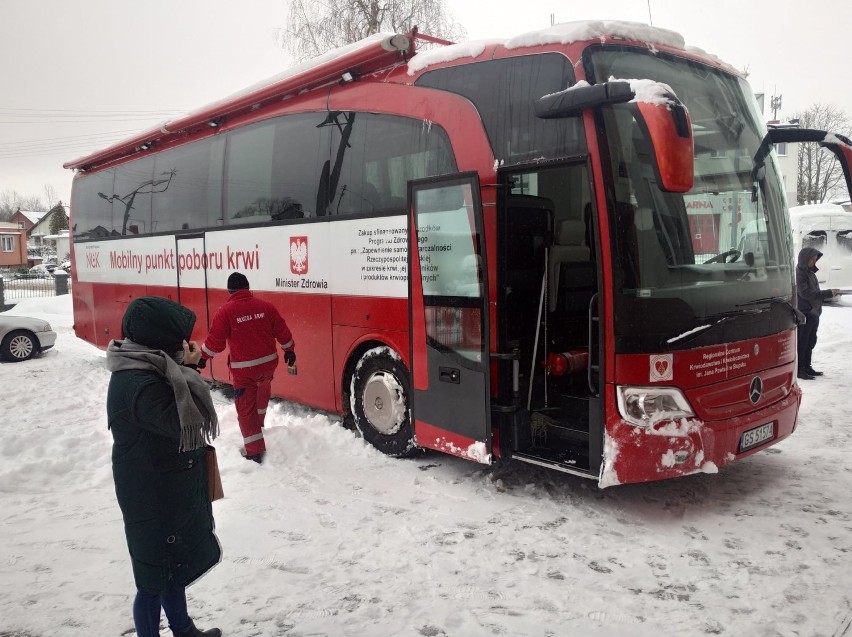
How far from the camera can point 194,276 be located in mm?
9047

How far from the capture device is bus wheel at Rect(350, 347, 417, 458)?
6.09 metres

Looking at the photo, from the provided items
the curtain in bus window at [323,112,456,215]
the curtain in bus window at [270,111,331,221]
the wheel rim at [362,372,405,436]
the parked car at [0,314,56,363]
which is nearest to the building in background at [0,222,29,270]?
the parked car at [0,314,56,363]

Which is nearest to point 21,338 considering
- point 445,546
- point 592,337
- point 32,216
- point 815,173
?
point 445,546

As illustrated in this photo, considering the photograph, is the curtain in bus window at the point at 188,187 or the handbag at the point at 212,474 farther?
the curtain in bus window at the point at 188,187

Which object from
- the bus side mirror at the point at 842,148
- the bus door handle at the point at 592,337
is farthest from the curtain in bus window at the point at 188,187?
the bus side mirror at the point at 842,148

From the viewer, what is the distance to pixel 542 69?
4.71m

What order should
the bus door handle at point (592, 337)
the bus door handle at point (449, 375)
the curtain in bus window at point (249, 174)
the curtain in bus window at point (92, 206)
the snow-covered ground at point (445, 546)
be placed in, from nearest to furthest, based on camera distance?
1. the snow-covered ground at point (445, 546)
2. the bus door handle at point (592, 337)
3. the bus door handle at point (449, 375)
4. the curtain in bus window at point (249, 174)
5. the curtain in bus window at point (92, 206)

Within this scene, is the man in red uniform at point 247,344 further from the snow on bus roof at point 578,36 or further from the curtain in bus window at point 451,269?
the snow on bus roof at point 578,36

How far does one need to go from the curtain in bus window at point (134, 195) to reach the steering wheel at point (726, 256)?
Answer: 25.2ft

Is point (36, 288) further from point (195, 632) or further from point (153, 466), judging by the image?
point (153, 466)

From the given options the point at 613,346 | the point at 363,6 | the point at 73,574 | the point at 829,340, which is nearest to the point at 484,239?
the point at 613,346

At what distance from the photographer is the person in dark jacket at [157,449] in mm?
2889

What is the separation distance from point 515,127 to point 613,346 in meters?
1.74

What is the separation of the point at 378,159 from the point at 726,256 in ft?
10.0
